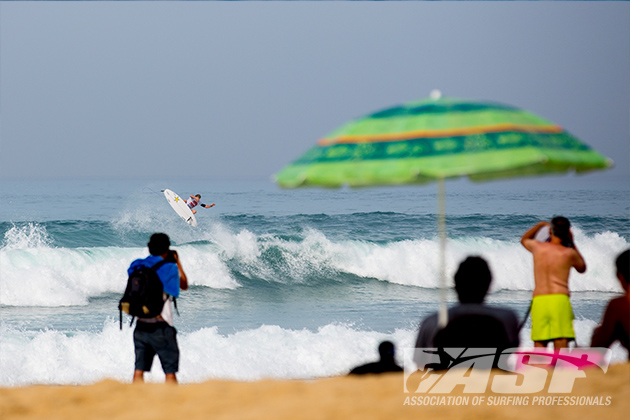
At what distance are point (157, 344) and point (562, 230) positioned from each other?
3.30m

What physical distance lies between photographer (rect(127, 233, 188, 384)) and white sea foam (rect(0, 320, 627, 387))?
3902 mm

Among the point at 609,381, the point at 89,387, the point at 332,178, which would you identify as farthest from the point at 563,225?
the point at 89,387

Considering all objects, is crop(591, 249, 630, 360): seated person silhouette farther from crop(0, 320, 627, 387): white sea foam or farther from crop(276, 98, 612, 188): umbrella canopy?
crop(0, 320, 627, 387): white sea foam

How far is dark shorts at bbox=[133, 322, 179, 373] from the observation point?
5305 millimetres

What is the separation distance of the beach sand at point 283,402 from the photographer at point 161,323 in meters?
0.65

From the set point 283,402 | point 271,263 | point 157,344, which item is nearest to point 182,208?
point 271,263

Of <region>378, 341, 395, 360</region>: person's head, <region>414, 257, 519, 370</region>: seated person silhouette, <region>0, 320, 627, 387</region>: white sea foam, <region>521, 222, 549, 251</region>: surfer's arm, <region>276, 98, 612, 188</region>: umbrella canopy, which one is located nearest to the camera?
<region>276, 98, 612, 188</region>: umbrella canopy

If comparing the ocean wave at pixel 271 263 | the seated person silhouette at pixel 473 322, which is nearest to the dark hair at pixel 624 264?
the seated person silhouette at pixel 473 322

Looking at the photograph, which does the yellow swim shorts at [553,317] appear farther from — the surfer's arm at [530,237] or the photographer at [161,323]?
the photographer at [161,323]

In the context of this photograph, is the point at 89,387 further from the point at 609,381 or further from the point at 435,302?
the point at 435,302

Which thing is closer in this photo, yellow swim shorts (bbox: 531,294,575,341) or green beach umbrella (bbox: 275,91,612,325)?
green beach umbrella (bbox: 275,91,612,325)

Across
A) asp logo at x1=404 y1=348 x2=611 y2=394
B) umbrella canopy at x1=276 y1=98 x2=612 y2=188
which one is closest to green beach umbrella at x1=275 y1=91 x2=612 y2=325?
umbrella canopy at x1=276 y1=98 x2=612 y2=188

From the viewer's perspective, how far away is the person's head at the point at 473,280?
12.1 ft

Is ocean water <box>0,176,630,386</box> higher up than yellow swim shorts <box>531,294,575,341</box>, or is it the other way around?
yellow swim shorts <box>531,294,575,341</box>
